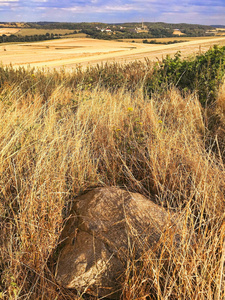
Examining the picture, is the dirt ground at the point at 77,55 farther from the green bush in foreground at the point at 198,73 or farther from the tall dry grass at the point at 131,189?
the tall dry grass at the point at 131,189

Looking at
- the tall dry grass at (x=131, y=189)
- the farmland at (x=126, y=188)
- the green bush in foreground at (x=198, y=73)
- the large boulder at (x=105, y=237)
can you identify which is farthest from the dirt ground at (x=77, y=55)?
the large boulder at (x=105, y=237)

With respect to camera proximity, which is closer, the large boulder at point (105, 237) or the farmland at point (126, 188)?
the farmland at point (126, 188)

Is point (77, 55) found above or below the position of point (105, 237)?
above

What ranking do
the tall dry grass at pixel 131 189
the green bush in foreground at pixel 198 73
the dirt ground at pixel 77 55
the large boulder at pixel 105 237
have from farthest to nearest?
the dirt ground at pixel 77 55 → the green bush in foreground at pixel 198 73 → the large boulder at pixel 105 237 → the tall dry grass at pixel 131 189

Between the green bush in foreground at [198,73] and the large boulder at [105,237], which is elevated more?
the green bush in foreground at [198,73]

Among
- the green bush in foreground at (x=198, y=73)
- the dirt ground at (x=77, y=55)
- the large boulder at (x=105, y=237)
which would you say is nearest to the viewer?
the large boulder at (x=105, y=237)

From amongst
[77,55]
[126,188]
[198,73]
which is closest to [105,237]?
[126,188]

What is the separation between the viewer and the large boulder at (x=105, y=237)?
2135 millimetres

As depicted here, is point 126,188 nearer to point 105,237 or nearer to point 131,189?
point 131,189

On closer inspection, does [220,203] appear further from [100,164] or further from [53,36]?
[53,36]

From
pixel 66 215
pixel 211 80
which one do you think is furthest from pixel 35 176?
pixel 211 80

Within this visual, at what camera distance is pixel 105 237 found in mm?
2367

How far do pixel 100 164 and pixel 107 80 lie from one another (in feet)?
16.7

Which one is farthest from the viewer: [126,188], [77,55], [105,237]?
[77,55]
